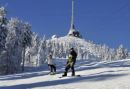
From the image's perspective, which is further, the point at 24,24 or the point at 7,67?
the point at 24,24

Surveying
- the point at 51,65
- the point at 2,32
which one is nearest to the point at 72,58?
the point at 51,65

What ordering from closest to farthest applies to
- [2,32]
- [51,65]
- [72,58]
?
[72,58], [51,65], [2,32]

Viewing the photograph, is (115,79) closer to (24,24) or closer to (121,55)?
(24,24)

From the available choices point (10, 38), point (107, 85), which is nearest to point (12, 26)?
point (10, 38)

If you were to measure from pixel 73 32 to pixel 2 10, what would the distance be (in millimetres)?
73937

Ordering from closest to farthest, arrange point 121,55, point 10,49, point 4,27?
point 4,27 < point 10,49 < point 121,55

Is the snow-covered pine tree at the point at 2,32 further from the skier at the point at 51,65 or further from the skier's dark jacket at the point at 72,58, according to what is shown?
the skier's dark jacket at the point at 72,58

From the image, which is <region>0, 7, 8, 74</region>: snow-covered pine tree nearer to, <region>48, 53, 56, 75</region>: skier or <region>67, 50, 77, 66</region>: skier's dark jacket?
<region>48, 53, 56, 75</region>: skier

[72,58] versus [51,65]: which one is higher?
[72,58]

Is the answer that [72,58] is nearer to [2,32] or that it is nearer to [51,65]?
[51,65]

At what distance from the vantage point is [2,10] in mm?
95750

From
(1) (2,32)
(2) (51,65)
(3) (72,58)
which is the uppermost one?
(1) (2,32)

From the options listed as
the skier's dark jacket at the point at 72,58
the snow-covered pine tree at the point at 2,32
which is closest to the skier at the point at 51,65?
the skier's dark jacket at the point at 72,58

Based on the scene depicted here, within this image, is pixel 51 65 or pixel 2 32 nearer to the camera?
pixel 51 65
